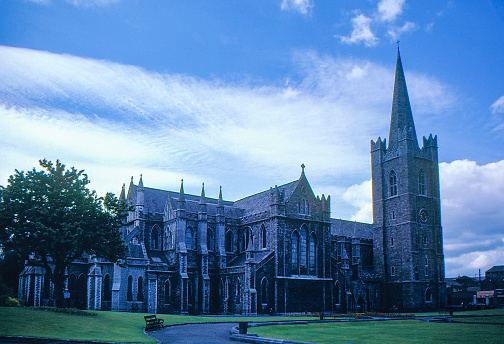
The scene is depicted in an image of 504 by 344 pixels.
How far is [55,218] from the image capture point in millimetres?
38625

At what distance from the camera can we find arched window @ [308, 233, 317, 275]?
63781 millimetres

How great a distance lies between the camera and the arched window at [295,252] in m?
62.2

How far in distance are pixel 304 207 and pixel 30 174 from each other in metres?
35.9

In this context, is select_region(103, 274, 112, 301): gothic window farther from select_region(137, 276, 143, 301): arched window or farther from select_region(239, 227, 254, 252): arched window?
select_region(239, 227, 254, 252): arched window

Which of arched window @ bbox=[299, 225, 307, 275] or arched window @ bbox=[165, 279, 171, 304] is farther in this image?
arched window @ bbox=[299, 225, 307, 275]

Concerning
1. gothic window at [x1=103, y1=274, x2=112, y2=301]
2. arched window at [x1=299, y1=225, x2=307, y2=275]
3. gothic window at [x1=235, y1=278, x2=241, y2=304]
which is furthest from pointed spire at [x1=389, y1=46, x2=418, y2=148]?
gothic window at [x1=103, y1=274, x2=112, y2=301]

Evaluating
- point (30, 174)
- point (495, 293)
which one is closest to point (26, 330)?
point (30, 174)

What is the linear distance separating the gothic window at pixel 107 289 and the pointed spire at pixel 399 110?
49.0m

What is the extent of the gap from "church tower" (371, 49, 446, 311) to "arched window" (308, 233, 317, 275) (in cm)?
1659

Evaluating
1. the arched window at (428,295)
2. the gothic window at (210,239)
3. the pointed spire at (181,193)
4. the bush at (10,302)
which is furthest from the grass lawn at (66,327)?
the arched window at (428,295)

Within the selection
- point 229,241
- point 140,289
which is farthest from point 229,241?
point 140,289

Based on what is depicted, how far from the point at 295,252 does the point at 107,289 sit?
23727 mm

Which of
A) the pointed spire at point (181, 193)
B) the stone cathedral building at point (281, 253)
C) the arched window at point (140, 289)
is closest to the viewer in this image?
→ the arched window at point (140, 289)

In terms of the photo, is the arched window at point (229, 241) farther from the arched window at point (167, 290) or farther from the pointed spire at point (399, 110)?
the pointed spire at point (399, 110)
